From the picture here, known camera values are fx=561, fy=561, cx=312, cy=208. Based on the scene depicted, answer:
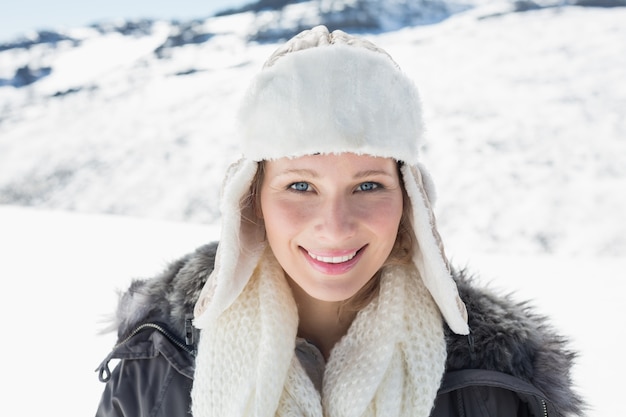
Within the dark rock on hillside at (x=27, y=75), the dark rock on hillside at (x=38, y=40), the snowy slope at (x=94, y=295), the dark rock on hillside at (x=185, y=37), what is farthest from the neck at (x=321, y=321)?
the dark rock on hillside at (x=38, y=40)

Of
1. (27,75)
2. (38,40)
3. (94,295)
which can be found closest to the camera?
(94,295)

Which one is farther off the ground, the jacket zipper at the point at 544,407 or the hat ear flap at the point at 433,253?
the hat ear flap at the point at 433,253

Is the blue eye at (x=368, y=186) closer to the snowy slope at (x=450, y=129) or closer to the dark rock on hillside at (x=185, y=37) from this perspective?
the snowy slope at (x=450, y=129)

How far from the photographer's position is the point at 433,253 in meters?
1.08

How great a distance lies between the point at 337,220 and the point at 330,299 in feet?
0.57

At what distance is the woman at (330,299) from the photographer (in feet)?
3.20

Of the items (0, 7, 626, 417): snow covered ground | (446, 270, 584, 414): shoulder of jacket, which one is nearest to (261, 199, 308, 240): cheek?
(446, 270, 584, 414): shoulder of jacket

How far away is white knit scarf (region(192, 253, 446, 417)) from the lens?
1049 mm

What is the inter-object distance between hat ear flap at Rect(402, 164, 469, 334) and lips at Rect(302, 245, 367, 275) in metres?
0.13

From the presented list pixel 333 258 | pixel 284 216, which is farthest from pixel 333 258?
pixel 284 216

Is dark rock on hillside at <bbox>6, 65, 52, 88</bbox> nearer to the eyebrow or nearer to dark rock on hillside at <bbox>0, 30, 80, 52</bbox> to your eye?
dark rock on hillside at <bbox>0, 30, 80, 52</bbox>

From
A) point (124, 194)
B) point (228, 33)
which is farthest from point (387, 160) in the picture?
point (228, 33)

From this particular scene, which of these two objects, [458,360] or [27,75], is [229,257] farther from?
[27,75]

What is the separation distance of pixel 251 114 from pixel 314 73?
141 millimetres
